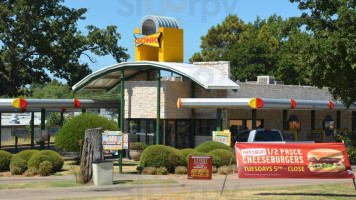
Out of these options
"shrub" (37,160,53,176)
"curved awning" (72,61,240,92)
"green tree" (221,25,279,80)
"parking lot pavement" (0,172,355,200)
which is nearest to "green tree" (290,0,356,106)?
"parking lot pavement" (0,172,355,200)

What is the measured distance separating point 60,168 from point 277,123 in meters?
20.4

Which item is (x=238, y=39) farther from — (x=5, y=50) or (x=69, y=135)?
(x=69, y=135)

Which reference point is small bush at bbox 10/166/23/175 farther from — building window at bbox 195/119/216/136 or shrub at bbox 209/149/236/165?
building window at bbox 195/119/216/136

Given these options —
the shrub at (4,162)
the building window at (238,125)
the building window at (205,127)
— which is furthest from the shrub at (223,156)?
the building window at (238,125)

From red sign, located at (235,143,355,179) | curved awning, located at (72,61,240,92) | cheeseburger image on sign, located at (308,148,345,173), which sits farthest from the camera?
curved awning, located at (72,61,240,92)

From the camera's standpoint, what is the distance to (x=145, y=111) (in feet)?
129

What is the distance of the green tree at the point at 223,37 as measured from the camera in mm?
99875

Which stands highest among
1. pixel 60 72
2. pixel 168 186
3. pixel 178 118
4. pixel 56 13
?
pixel 56 13

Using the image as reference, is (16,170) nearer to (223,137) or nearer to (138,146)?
(138,146)

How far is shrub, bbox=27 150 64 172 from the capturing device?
96.6 ft

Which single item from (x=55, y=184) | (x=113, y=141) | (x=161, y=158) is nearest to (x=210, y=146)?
(x=161, y=158)

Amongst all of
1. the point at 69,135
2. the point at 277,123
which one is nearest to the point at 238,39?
the point at 277,123

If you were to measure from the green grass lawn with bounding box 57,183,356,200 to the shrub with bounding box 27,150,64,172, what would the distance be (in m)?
11.4

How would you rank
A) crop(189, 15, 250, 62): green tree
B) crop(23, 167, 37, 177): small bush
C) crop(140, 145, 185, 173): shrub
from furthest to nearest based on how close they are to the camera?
crop(189, 15, 250, 62): green tree, crop(23, 167, 37, 177): small bush, crop(140, 145, 185, 173): shrub
